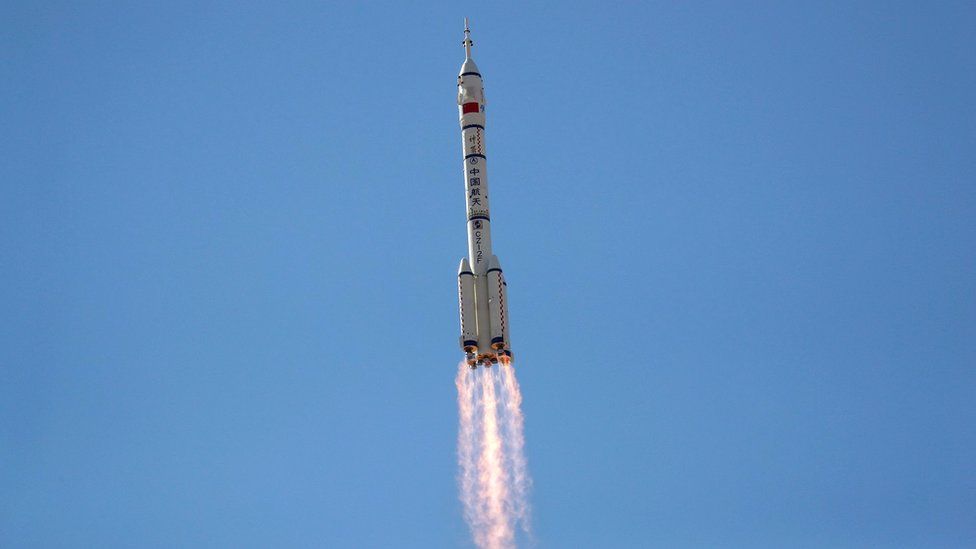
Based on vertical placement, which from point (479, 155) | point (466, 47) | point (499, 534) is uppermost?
point (466, 47)

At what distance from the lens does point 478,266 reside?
81.4 metres

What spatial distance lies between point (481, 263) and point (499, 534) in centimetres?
1093

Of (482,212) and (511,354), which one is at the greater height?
(482,212)

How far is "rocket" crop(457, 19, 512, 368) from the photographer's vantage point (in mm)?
79188

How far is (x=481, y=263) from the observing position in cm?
8138

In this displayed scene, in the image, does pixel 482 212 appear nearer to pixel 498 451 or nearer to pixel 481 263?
pixel 481 263

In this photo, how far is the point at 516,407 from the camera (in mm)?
84375

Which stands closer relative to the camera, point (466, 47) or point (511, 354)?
point (511, 354)

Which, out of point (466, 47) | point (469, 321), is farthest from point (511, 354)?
point (466, 47)

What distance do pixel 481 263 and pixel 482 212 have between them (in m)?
2.65

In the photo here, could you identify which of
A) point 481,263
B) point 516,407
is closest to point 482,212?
point 481,263

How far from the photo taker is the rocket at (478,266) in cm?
7919

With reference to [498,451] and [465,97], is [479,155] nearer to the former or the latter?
[465,97]

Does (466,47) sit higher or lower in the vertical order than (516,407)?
higher
